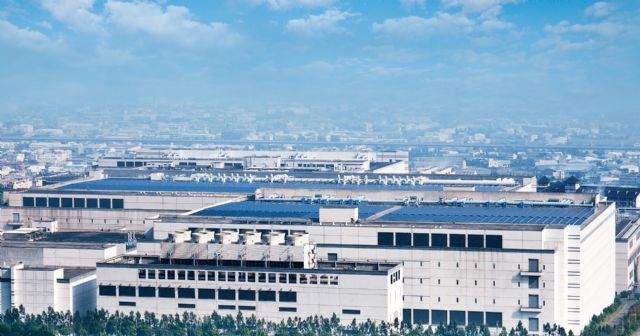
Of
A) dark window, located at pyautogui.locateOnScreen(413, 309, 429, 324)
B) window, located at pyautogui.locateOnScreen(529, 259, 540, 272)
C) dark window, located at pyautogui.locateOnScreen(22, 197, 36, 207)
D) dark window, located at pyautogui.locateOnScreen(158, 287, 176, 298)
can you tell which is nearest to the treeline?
dark window, located at pyautogui.locateOnScreen(158, 287, 176, 298)

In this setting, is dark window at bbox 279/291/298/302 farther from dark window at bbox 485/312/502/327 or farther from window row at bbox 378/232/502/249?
dark window at bbox 485/312/502/327

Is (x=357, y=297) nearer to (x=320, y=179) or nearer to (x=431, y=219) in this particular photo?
(x=431, y=219)

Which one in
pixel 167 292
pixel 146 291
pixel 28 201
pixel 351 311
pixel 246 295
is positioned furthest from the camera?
pixel 28 201

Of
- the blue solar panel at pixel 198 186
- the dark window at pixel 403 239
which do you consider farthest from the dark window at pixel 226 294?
the blue solar panel at pixel 198 186

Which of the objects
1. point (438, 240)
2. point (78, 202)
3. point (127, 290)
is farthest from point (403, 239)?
point (78, 202)

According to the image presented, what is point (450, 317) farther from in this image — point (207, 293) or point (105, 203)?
point (105, 203)

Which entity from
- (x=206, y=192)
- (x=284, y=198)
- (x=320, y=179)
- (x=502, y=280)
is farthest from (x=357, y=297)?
(x=320, y=179)
